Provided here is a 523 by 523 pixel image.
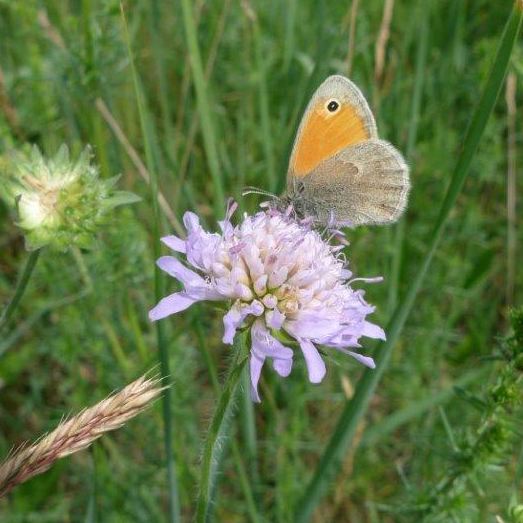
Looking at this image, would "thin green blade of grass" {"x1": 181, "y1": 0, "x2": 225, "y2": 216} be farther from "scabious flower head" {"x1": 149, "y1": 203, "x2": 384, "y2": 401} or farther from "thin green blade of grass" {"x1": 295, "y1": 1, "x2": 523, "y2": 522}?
"thin green blade of grass" {"x1": 295, "y1": 1, "x2": 523, "y2": 522}

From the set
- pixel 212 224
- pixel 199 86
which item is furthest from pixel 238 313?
pixel 212 224

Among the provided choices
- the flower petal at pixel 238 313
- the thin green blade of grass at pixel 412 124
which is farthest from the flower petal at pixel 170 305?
the thin green blade of grass at pixel 412 124

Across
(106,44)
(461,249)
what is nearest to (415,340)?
(461,249)

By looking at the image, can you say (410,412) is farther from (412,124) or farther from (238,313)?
(238,313)

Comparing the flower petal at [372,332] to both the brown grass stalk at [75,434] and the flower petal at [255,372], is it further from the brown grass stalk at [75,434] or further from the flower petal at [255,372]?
the brown grass stalk at [75,434]

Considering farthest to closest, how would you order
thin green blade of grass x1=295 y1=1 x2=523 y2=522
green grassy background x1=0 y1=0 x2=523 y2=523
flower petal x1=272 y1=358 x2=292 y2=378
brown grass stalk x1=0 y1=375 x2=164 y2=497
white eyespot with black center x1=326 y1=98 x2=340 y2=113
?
1. green grassy background x1=0 y1=0 x2=523 y2=523
2. white eyespot with black center x1=326 y1=98 x2=340 y2=113
3. thin green blade of grass x1=295 y1=1 x2=523 y2=522
4. flower petal x1=272 y1=358 x2=292 y2=378
5. brown grass stalk x1=0 y1=375 x2=164 y2=497

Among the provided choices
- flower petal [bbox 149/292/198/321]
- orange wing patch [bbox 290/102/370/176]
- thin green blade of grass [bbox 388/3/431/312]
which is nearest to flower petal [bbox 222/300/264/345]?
flower petal [bbox 149/292/198/321]

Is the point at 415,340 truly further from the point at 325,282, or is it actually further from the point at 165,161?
the point at 325,282
